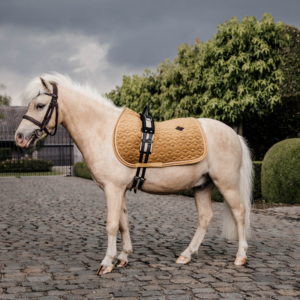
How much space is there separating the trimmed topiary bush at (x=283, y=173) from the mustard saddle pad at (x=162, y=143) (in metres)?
5.90

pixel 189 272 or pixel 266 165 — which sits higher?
pixel 266 165

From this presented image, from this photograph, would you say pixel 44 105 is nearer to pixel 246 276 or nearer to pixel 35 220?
pixel 246 276

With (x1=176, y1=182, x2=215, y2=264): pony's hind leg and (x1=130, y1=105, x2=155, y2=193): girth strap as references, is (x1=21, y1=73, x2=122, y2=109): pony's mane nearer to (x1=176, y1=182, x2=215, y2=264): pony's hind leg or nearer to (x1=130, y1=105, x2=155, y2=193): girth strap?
(x1=130, y1=105, x2=155, y2=193): girth strap

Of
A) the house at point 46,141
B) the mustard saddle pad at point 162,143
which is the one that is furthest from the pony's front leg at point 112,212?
the house at point 46,141

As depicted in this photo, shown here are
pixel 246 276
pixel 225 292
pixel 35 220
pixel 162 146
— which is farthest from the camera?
pixel 35 220

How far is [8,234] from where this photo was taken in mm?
6031

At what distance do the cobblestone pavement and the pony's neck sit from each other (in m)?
1.43

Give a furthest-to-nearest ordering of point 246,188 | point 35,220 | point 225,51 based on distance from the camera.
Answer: point 225,51, point 35,220, point 246,188

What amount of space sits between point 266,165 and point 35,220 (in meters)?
6.28

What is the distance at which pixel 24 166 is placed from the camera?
28.1 m

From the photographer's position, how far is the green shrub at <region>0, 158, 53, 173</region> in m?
28.1

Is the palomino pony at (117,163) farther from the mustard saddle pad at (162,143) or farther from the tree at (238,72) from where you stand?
the tree at (238,72)

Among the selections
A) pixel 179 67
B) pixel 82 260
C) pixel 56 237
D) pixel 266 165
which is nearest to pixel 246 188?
pixel 82 260

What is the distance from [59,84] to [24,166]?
1008 inches
